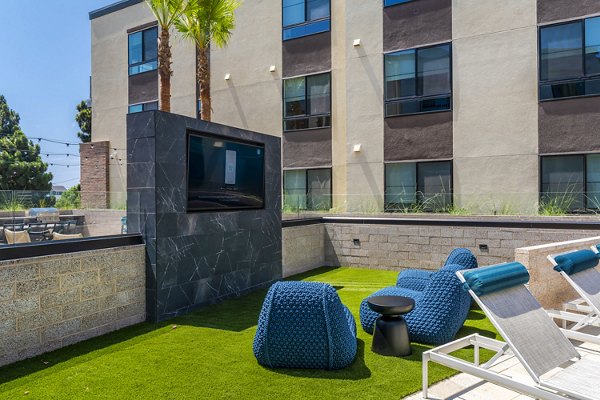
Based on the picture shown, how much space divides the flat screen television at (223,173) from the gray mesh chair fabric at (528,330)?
490cm

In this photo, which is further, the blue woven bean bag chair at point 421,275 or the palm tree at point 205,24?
the palm tree at point 205,24

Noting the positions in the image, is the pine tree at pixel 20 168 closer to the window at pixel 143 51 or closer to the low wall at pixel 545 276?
the window at pixel 143 51

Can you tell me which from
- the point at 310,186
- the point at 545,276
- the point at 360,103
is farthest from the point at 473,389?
the point at 310,186

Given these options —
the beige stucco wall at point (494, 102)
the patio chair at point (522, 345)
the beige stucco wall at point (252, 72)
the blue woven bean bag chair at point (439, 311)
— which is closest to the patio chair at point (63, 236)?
the blue woven bean bag chair at point (439, 311)

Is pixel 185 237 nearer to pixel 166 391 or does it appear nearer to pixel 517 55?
pixel 166 391

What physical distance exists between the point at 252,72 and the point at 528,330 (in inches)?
600

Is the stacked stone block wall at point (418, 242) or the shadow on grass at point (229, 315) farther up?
the stacked stone block wall at point (418, 242)

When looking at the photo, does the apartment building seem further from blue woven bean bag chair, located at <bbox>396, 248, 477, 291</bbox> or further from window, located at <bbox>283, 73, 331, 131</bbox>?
blue woven bean bag chair, located at <bbox>396, 248, 477, 291</bbox>

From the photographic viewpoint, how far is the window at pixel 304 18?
15.9 m

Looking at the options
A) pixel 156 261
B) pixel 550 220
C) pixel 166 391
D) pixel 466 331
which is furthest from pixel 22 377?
pixel 550 220

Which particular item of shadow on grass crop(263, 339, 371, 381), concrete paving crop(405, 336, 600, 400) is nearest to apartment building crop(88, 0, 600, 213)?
concrete paving crop(405, 336, 600, 400)

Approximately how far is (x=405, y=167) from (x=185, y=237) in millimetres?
9126

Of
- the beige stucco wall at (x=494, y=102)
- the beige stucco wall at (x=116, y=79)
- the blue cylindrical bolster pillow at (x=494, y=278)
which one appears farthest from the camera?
the beige stucco wall at (x=116, y=79)

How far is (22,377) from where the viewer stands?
15.2ft
